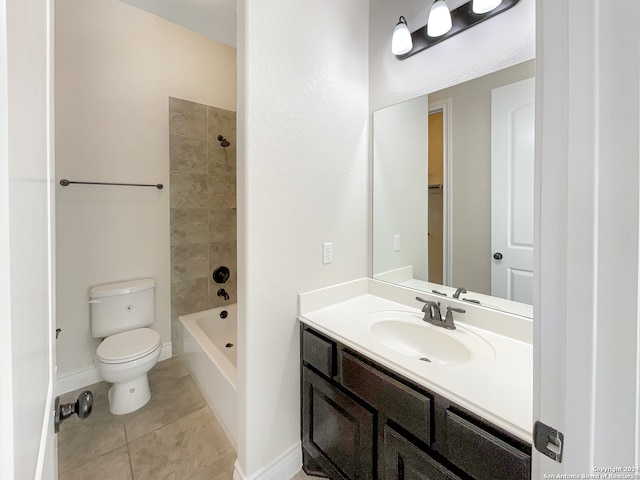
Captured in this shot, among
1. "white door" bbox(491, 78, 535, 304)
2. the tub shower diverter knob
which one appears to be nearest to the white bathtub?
the tub shower diverter knob

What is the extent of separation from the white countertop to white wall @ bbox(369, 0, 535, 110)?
3.65 ft

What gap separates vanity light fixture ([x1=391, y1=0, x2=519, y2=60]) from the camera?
1.18 meters

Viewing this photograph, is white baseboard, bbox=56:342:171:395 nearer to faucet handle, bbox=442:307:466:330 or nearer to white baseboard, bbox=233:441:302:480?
white baseboard, bbox=233:441:302:480

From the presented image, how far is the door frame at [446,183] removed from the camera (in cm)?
144

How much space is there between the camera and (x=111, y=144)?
81.7 inches

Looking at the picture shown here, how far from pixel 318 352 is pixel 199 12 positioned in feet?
7.63

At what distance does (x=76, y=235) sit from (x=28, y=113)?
2110 millimetres

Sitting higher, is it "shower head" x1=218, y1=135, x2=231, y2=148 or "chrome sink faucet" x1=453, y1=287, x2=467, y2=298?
"shower head" x1=218, y1=135, x2=231, y2=148

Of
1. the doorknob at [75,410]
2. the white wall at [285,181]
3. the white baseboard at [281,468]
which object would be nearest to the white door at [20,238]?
the doorknob at [75,410]

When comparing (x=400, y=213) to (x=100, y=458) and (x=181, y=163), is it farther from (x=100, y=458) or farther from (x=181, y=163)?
(x=100, y=458)

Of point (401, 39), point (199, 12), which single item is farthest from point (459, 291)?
point (199, 12)

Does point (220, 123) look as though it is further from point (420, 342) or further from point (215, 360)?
point (420, 342)

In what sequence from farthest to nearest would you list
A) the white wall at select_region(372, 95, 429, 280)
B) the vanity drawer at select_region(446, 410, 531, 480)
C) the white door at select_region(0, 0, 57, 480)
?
the white wall at select_region(372, 95, 429, 280)
the vanity drawer at select_region(446, 410, 531, 480)
the white door at select_region(0, 0, 57, 480)

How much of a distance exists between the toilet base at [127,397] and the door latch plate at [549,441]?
7.19 feet
